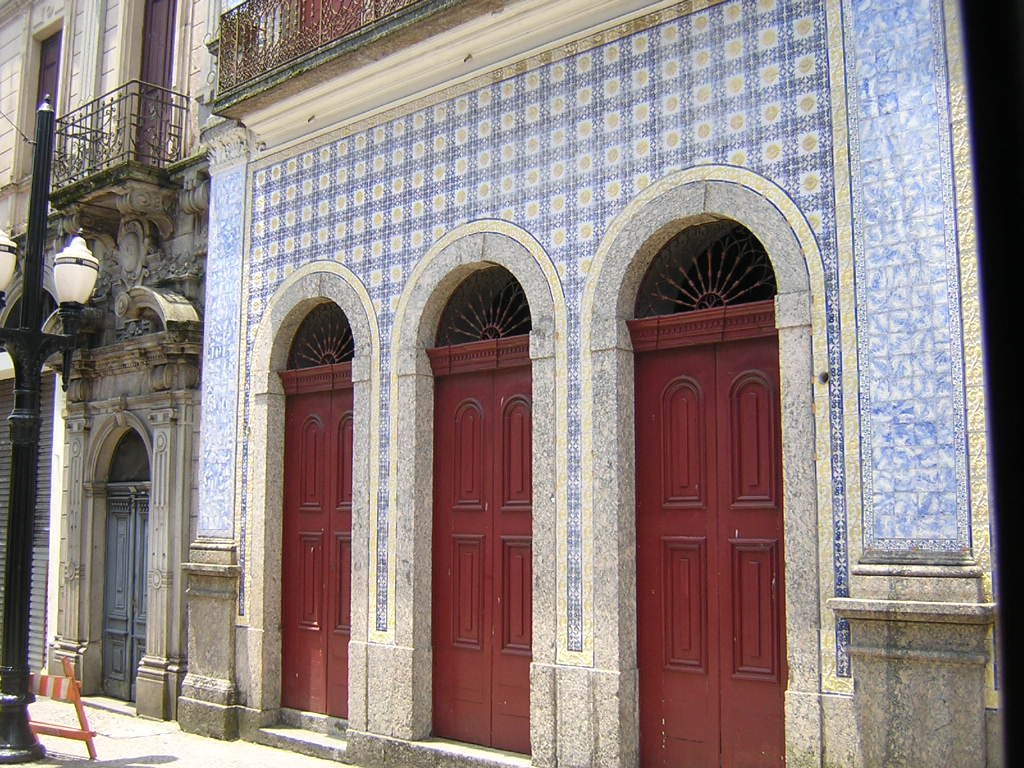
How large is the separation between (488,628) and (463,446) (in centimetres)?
145

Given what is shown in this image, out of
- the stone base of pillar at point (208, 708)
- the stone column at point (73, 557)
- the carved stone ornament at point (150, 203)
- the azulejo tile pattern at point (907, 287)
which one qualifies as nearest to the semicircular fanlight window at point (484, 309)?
the azulejo tile pattern at point (907, 287)

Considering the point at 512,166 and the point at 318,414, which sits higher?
the point at 512,166

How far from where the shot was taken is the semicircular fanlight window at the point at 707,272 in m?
7.54

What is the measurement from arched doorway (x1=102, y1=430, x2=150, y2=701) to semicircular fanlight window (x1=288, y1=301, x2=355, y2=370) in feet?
9.52

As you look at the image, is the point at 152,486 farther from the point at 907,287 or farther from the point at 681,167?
the point at 907,287

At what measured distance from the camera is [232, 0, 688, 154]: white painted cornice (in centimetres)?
825

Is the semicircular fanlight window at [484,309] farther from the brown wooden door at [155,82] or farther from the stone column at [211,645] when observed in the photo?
the brown wooden door at [155,82]

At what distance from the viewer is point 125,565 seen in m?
12.6

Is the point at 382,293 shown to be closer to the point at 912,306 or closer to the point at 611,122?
the point at 611,122

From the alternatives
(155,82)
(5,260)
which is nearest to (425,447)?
(5,260)

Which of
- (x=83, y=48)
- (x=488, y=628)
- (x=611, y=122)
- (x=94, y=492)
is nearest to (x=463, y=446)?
(x=488, y=628)

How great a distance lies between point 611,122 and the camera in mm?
8047

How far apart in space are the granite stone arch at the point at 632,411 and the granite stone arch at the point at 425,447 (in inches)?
13.2

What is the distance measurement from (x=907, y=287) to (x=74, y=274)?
6620 millimetres
